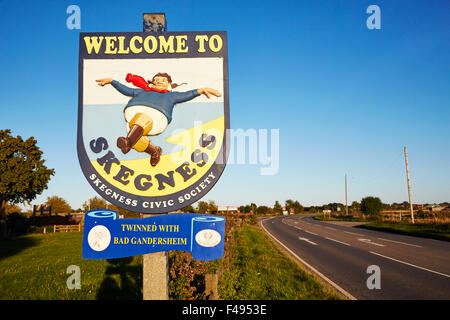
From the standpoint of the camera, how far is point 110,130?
2414 millimetres

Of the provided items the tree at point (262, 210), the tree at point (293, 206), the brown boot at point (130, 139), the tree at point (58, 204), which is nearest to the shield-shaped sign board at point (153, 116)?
the brown boot at point (130, 139)

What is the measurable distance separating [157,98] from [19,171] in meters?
27.4

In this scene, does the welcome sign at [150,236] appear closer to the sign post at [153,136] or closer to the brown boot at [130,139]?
the sign post at [153,136]

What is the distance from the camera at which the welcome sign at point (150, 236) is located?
226cm

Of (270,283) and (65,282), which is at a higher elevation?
(270,283)

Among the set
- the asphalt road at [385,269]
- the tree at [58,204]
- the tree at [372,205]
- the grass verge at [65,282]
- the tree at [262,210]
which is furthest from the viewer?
the tree at [262,210]

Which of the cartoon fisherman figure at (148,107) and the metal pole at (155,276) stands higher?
the cartoon fisherman figure at (148,107)

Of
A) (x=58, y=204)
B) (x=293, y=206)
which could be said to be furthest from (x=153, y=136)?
(x=293, y=206)

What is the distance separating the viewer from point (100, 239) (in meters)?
2.27

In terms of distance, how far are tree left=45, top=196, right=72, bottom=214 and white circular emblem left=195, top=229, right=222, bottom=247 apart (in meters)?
59.7

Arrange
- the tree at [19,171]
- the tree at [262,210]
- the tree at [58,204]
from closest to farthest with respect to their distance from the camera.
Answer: the tree at [19,171] < the tree at [58,204] < the tree at [262,210]

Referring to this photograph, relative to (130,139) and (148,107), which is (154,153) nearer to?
(130,139)
